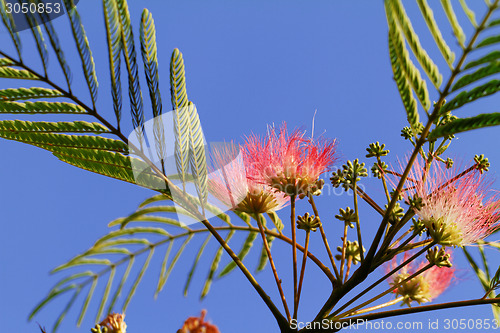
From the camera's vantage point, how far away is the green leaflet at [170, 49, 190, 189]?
1.37 m

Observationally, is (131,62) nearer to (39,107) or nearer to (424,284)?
(39,107)

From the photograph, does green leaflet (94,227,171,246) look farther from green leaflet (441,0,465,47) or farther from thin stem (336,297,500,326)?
green leaflet (441,0,465,47)

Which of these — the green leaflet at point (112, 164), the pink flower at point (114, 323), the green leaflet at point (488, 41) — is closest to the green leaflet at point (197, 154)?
the green leaflet at point (112, 164)

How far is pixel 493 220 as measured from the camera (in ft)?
5.46

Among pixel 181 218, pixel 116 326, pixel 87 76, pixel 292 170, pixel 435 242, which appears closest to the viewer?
pixel 116 326

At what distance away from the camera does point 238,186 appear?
1.73m

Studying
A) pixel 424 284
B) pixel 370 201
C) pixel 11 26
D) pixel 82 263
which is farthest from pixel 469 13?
pixel 82 263

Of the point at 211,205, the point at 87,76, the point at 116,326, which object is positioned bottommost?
the point at 116,326

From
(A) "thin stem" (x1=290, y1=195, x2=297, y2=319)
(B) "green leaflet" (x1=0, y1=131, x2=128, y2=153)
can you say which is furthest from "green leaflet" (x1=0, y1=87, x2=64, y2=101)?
(A) "thin stem" (x1=290, y1=195, x2=297, y2=319)

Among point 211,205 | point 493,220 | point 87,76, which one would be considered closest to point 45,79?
point 87,76

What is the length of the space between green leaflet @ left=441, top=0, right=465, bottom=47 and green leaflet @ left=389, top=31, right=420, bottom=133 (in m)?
0.14

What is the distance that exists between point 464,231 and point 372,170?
1.28 ft

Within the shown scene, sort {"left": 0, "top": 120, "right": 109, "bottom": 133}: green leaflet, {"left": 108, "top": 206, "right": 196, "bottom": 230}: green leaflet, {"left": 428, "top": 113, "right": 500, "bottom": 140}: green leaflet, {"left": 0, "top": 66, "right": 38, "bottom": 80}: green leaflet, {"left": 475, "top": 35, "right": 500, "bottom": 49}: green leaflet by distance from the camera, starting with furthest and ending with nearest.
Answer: {"left": 108, "top": 206, "right": 196, "bottom": 230}: green leaflet, {"left": 0, "top": 120, "right": 109, "bottom": 133}: green leaflet, {"left": 0, "top": 66, "right": 38, "bottom": 80}: green leaflet, {"left": 428, "top": 113, "right": 500, "bottom": 140}: green leaflet, {"left": 475, "top": 35, "right": 500, "bottom": 49}: green leaflet

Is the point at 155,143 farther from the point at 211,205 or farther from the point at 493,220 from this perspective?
the point at 493,220
